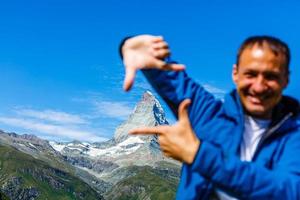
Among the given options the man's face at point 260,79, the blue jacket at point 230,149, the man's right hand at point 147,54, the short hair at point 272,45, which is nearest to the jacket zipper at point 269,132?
the blue jacket at point 230,149

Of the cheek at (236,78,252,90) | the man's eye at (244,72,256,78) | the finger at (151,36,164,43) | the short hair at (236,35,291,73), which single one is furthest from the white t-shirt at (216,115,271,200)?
the finger at (151,36,164,43)

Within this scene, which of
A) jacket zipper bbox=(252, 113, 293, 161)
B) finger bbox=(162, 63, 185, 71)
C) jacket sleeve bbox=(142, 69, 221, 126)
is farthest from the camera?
jacket sleeve bbox=(142, 69, 221, 126)

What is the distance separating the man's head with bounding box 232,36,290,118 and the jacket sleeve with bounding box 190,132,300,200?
79cm

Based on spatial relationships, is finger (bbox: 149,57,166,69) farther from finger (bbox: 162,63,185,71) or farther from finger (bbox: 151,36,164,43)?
finger (bbox: 151,36,164,43)

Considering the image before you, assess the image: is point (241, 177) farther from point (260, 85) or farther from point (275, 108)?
point (275, 108)

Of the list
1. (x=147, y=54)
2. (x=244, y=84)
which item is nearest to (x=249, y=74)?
(x=244, y=84)

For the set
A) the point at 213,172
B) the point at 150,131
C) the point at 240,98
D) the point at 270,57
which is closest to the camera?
the point at 213,172

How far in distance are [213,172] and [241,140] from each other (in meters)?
0.90

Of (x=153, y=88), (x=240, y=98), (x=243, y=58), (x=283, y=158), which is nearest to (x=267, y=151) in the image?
(x=283, y=158)

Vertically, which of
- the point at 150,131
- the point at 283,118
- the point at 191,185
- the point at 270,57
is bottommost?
the point at 191,185

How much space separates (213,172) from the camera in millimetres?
4488

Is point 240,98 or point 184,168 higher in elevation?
point 240,98

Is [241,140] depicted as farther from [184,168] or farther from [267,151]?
[184,168]

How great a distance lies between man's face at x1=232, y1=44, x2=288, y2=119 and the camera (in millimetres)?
5102
